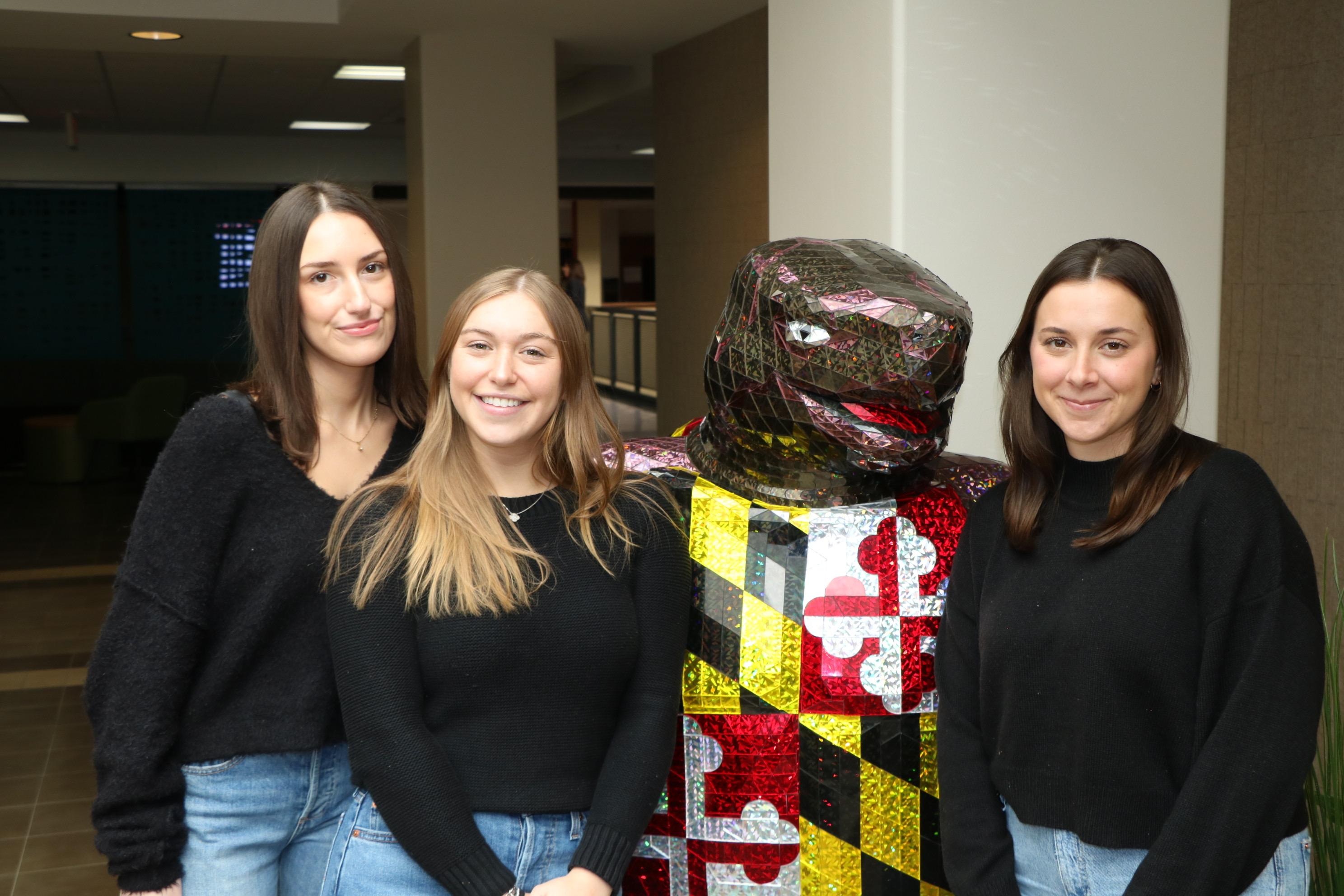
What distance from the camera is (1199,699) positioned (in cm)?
131

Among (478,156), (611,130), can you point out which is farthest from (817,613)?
(611,130)

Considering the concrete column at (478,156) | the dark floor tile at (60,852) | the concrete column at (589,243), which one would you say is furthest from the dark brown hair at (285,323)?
the concrete column at (589,243)

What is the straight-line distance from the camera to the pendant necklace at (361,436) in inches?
64.8

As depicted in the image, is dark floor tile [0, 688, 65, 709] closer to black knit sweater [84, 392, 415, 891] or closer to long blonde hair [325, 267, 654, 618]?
black knit sweater [84, 392, 415, 891]

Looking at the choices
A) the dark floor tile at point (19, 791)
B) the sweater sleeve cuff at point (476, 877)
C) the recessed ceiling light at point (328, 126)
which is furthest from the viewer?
the recessed ceiling light at point (328, 126)

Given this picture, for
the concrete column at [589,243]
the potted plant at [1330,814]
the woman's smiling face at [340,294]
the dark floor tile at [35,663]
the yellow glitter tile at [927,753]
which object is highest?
the concrete column at [589,243]

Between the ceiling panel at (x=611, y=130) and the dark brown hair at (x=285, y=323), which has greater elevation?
the ceiling panel at (x=611, y=130)

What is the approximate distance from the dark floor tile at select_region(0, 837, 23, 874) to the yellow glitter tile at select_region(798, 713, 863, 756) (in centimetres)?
300

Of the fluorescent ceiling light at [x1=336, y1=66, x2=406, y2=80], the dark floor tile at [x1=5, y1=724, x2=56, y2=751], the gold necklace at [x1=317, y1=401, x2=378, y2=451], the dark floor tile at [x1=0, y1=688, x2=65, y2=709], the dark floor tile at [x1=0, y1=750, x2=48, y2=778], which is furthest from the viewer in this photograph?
the fluorescent ceiling light at [x1=336, y1=66, x2=406, y2=80]

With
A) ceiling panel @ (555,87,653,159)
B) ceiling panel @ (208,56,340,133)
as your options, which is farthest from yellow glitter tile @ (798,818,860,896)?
ceiling panel @ (555,87,653,159)

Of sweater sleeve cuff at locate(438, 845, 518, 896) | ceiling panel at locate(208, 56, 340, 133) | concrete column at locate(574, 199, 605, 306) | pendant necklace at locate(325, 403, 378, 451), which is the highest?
ceiling panel at locate(208, 56, 340, 133)

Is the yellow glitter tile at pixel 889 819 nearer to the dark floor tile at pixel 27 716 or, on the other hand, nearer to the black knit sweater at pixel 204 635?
the black knit sweater at pixel 204 635

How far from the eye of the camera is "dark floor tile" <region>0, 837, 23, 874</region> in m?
3.49

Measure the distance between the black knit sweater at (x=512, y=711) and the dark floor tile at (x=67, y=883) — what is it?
7.97ft
